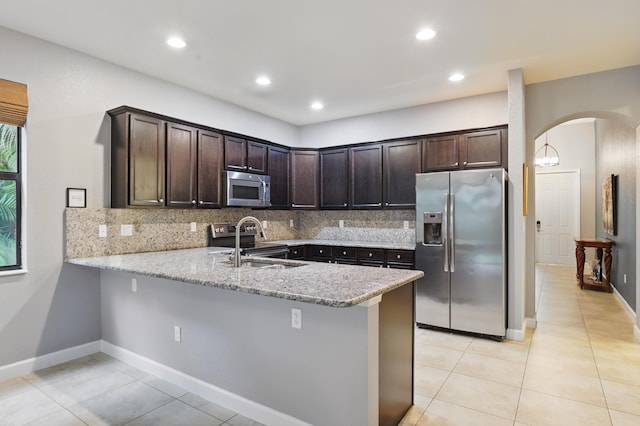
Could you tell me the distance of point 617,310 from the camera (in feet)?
16.1

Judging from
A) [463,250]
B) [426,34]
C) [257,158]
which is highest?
[426,34]

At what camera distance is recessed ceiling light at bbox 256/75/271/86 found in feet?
13.0

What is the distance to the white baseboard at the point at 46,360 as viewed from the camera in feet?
9.55

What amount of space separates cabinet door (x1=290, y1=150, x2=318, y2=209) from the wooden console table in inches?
186

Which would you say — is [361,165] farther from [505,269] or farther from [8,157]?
[8,157]

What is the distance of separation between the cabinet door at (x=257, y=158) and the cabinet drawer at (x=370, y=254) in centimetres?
172

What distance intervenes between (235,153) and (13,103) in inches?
84.0

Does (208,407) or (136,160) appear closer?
(208,407)

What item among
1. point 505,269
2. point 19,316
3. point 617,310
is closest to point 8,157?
point 19,316

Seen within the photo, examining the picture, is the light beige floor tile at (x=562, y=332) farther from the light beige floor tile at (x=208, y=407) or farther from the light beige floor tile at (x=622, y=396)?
the light beige floor tile at (x=208, y=407)

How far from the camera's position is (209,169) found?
13.6 ft

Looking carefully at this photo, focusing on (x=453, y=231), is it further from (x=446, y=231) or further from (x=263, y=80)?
(x=263, y=80)

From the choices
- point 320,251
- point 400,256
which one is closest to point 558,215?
point 400,256

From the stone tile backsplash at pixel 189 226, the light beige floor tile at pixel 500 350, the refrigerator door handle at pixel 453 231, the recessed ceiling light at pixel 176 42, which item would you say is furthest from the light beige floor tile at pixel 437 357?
the recessed ceiling light at pixel 176 42
